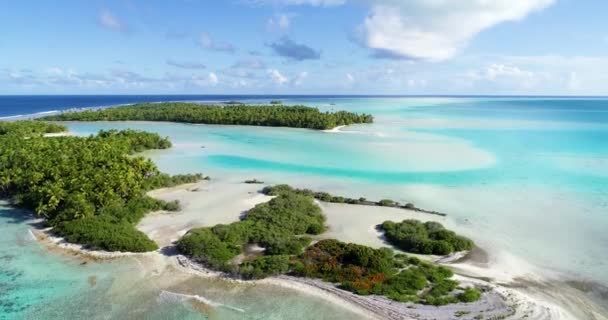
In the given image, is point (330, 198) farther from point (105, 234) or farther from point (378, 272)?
point (105, 234)

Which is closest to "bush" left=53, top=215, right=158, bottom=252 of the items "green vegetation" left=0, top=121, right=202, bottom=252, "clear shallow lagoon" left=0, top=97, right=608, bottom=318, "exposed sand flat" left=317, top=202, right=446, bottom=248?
"green vegetation" left=0, top=121, right=202, bottom=252

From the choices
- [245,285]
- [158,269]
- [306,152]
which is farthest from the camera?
[306,152]

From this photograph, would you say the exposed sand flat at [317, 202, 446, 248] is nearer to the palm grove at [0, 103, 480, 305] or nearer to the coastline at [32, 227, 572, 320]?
the palm grove at [0, 103, 480, 305]

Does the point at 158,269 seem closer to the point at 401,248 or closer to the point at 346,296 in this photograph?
the point at 346,296

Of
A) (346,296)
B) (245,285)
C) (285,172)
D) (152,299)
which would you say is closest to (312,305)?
(346,296)

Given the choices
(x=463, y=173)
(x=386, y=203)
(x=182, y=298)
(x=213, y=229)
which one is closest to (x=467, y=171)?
(x=463, y=173)
